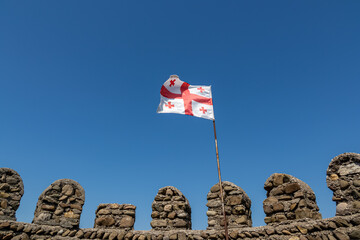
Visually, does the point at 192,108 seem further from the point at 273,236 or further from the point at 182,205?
the point at 273,236

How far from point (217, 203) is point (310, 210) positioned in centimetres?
253

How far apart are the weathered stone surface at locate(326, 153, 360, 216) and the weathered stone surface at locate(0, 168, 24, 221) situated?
904cm

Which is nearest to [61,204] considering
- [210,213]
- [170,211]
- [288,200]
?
[170,211]

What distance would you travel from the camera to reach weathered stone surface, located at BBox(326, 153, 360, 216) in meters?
7.07

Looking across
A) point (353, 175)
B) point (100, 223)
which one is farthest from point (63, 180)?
point (353, 175)

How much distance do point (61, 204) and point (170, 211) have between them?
342cm

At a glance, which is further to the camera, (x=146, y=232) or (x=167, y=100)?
(x=167, y=100)

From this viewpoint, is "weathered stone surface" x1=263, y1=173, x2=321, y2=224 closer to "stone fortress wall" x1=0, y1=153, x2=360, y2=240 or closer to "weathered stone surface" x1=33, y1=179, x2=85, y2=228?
"stone fortress wall" x1=0, y1=153, x2=360, y2=240

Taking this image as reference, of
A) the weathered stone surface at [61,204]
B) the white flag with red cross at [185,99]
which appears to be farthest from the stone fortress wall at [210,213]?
the white flag with red cross at [185,99]

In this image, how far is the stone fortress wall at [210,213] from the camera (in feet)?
23.4

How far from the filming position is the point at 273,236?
24.4ft

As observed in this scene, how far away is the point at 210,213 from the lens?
8.29 metres

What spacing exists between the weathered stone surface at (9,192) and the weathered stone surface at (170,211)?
4131 millimetres

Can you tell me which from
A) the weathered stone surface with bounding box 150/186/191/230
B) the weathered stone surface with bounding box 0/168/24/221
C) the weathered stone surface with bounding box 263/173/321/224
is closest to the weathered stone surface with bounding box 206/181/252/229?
the weathered stone surface with bounding box 263/173/321/224
